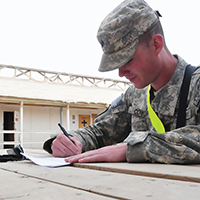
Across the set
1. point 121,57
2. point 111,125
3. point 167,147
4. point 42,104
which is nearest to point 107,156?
point 167,147

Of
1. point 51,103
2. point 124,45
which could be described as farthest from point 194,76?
point 51,103

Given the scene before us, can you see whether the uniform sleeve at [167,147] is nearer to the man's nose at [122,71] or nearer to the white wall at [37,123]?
the man's nose at [122,71]

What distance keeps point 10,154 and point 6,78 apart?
9.40m

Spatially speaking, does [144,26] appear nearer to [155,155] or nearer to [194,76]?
[194,76]

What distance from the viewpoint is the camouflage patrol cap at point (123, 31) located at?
1.42 metres

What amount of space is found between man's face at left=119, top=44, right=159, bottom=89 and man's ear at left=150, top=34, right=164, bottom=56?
1.0 inches

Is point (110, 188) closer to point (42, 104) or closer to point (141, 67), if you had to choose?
point (141, 67)

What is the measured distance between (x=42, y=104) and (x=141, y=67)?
10.1 meters

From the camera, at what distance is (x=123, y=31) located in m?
1.41

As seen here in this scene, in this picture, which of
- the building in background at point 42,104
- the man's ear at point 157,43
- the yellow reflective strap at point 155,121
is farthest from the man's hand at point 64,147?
the building in background at point 42,104

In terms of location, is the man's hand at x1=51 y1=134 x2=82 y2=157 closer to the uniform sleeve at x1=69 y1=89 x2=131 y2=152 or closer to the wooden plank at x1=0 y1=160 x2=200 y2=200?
the uniform sleeve at x1=69 y1=89 x2=131 y2=152

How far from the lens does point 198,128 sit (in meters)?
1.19

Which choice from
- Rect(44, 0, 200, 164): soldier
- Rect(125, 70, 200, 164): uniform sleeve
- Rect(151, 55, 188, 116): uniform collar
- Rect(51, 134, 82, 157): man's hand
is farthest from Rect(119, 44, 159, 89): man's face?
Rect(51, 134, 82, 157): man's hand

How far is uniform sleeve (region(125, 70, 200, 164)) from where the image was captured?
3.55ft
